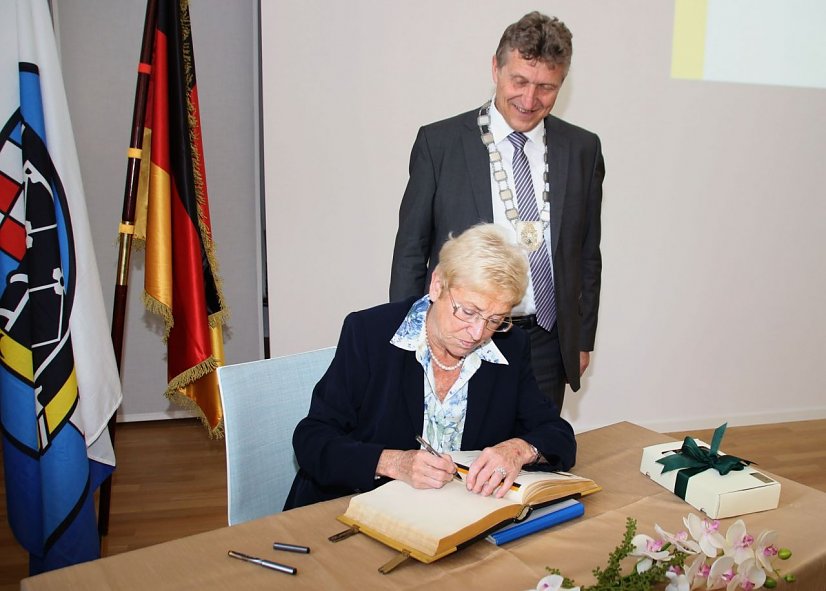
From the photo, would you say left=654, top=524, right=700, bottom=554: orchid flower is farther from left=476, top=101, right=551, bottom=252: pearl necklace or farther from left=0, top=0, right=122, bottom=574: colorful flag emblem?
left=0, top=0, right=122, bottom=574: colorful flag emblem

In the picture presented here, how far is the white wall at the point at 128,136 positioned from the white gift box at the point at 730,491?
306 centimetres

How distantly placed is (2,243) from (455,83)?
2.42m

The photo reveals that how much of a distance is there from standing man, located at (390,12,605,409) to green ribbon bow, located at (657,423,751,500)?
0.79 m

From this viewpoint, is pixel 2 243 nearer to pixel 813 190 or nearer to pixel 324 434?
pixel 324 434

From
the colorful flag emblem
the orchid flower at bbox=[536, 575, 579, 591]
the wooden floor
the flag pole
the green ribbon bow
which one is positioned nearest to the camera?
the orchid flower at bbox=[536, 575, 579, 591]

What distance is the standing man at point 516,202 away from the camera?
2.35 metres

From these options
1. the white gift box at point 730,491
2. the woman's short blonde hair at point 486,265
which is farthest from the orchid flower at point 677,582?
the woman's short blonde hair at point 486,265

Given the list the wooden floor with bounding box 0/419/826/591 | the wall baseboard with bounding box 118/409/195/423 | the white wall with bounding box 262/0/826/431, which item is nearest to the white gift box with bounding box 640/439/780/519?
the wooden floor with bounding box 0/419/826/591

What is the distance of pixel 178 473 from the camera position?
3559 mm

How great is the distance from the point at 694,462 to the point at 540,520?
0.43 m

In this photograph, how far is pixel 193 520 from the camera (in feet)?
10.1

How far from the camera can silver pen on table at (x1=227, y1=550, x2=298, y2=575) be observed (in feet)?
3.88

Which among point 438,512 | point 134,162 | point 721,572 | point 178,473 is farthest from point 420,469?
point 178,473

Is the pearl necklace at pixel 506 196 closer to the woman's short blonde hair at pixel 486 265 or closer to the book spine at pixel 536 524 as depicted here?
the woman's short blonde hair at pixel 486 265
